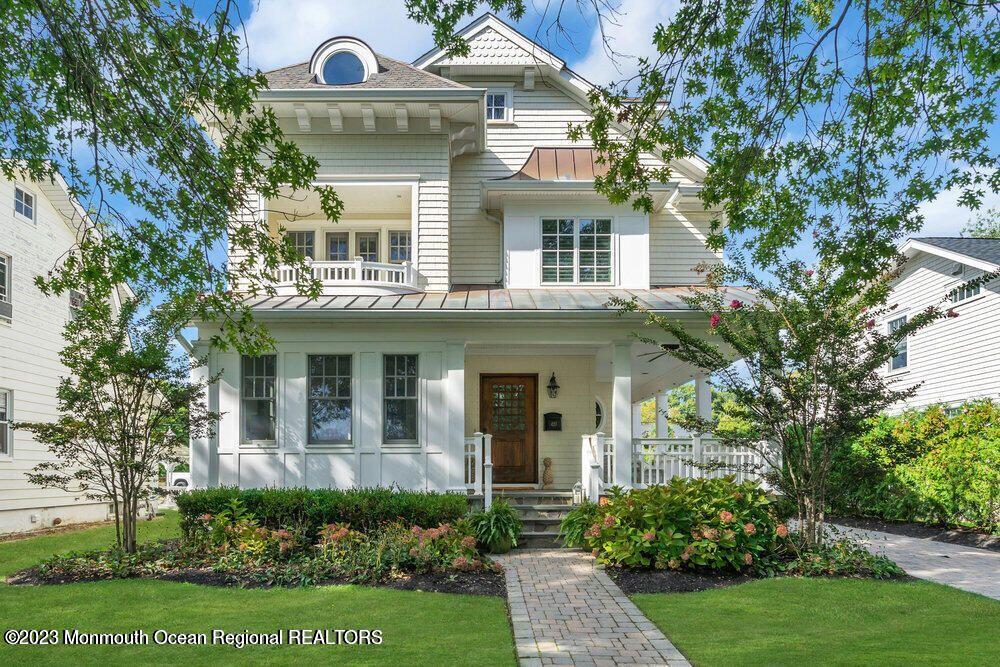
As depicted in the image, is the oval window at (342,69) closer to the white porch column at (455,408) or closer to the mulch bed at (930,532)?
the white porch column at (455,408)

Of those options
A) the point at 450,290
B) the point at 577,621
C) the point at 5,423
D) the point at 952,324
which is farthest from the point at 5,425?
the point at 952,324

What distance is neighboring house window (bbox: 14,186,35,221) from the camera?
55.2 feet

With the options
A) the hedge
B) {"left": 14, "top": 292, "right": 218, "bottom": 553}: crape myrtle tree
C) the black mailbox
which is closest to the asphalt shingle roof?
the black mailbox

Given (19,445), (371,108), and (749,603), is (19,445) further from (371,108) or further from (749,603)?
(749,603)

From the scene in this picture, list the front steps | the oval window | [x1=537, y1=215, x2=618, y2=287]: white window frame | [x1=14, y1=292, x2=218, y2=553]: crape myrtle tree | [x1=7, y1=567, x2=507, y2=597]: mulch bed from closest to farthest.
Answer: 1. [x1=7, y1=567, x2=507, y2=597]: mulch bed
2. [x1=14, y1=292, x2=218, y2=553]: crape myrtle tree
3. the front steps
4. the oval window
5. [x1=537, y1=215, x2=618, y2=287]: white window frame

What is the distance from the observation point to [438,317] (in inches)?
482

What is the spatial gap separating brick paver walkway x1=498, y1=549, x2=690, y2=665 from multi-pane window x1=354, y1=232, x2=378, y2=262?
7.47 metres

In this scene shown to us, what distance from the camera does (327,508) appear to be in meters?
10.9

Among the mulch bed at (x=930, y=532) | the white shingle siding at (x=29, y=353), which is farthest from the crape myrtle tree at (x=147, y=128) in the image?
the mulch bed at (x=930, y=532)

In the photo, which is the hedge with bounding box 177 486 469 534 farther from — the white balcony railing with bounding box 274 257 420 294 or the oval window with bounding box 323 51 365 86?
the oval window with bounding box 323 51 365 86

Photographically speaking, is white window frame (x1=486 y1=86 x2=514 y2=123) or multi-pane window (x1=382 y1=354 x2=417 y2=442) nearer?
multi-pane window (x1=382 y1=354 x2=417 y2=442)

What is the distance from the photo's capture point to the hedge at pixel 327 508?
10914 mm

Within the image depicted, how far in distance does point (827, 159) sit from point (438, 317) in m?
6.62

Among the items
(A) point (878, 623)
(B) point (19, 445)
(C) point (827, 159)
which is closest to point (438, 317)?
(C) point (827, 159)
